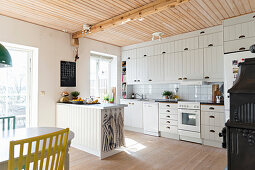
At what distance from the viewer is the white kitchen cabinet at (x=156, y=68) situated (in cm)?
480

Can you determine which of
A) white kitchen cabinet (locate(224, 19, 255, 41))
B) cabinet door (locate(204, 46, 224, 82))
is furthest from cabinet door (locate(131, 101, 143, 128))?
white kitchen cabinet (locate(224, 19, 255, 41))

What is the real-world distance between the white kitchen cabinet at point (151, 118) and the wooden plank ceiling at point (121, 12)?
6.17 ft

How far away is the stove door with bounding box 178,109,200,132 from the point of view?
12.7 ft

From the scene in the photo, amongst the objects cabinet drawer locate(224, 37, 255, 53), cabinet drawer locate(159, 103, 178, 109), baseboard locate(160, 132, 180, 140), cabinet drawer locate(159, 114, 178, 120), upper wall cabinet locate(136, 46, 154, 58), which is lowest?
baseboard locate(160, 132, 180, 140)

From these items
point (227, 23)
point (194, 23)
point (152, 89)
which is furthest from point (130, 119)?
point (227, 23)

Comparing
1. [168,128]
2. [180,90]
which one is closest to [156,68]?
[180,90]

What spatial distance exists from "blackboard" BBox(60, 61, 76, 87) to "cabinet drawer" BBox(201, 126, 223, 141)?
3.19 metres

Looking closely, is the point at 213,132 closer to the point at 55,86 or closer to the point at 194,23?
the point at 194,23

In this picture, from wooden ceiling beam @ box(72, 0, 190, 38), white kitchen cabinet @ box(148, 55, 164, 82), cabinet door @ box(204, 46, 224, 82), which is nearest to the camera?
wooden ceiling beam @ box(72, 0, 190, 38)

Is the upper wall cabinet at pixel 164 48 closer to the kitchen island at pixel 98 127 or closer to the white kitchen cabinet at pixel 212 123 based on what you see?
the white kitchen cabinet at pixel 212 123

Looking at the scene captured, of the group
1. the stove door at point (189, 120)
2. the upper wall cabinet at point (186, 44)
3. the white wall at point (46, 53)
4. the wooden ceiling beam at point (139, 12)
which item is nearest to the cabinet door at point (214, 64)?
the upper wall cabinet at point (186, 44)

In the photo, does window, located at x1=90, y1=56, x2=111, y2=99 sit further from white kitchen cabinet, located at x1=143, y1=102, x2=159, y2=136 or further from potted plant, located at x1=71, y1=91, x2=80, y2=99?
white kitchen cabinet, located at x1=143, y1=102, x2=159, y2=136

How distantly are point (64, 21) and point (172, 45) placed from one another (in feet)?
8.76

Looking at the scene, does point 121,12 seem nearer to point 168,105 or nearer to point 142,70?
point 142,70
